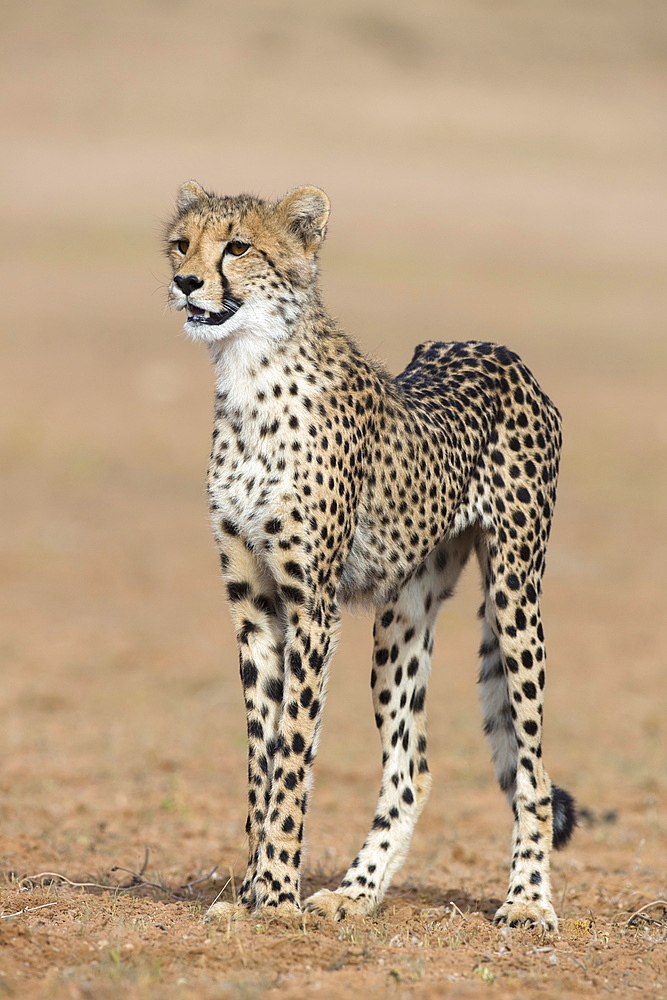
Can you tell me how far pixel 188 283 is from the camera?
4301mm

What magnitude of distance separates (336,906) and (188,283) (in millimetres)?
2096

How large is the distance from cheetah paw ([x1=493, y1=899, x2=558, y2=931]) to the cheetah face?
6.76ft

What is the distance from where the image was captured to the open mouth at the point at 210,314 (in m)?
4.32

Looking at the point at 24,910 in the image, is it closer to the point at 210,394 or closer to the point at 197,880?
the point at 197,880

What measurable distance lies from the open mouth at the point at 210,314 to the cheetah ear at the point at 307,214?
1.37 feet

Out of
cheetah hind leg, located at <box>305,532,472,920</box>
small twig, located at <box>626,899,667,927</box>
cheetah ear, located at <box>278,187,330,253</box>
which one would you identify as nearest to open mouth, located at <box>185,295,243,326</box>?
cheetah ear, located at <box>278,187,330,253</box>

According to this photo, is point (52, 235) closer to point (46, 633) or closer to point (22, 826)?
point (46, 633)

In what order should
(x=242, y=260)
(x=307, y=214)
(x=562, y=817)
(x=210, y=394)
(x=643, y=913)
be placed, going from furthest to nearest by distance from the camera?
(x=210, y=394), (x=562, y=817), (x=643, y=913), (x=307, y=214), (x=242, y=260)

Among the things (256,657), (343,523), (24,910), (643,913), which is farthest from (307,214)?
(643,913)

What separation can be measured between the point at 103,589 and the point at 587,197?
32.7 metres

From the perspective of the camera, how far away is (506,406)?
5270mm

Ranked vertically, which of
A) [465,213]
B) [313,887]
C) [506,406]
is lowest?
[313,887]

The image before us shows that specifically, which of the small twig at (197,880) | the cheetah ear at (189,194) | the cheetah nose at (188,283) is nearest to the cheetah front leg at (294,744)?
the small twig at (197,880)

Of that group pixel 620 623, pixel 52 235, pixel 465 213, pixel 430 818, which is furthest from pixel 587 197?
pixel 430 818
